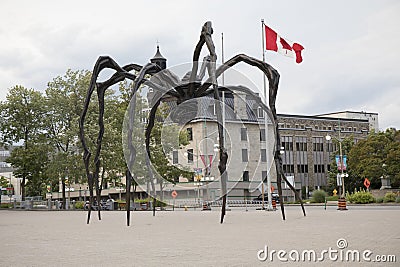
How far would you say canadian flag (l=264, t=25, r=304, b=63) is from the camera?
93.9ft

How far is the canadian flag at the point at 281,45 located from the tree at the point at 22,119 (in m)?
23.9

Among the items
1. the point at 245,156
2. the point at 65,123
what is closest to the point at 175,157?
the point at 245,156

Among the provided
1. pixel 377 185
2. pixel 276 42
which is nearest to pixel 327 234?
pixel 276 42

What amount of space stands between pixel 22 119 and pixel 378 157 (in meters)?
36.6

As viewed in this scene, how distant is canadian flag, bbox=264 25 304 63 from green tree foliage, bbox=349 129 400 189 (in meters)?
28.6

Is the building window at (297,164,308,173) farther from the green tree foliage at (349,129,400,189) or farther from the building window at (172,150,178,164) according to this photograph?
→ the building window at (172,150,178,164)

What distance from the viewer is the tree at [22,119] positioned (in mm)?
45875

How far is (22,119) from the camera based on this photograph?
46.5 meters

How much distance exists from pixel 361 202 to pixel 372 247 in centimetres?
3365

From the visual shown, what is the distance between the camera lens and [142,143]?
30.4m

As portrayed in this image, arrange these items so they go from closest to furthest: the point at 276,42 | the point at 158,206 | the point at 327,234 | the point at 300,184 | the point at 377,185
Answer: the point at 327,234 → the point at 276,42 → the point at 158,206 → the point at 377,185 → the point at 300,184

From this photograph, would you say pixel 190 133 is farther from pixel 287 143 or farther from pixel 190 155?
pixel 287 143

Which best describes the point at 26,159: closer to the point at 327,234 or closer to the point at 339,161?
the point at 339,161

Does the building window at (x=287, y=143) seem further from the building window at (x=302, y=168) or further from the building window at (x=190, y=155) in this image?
the building window at (x=190, y=155)
